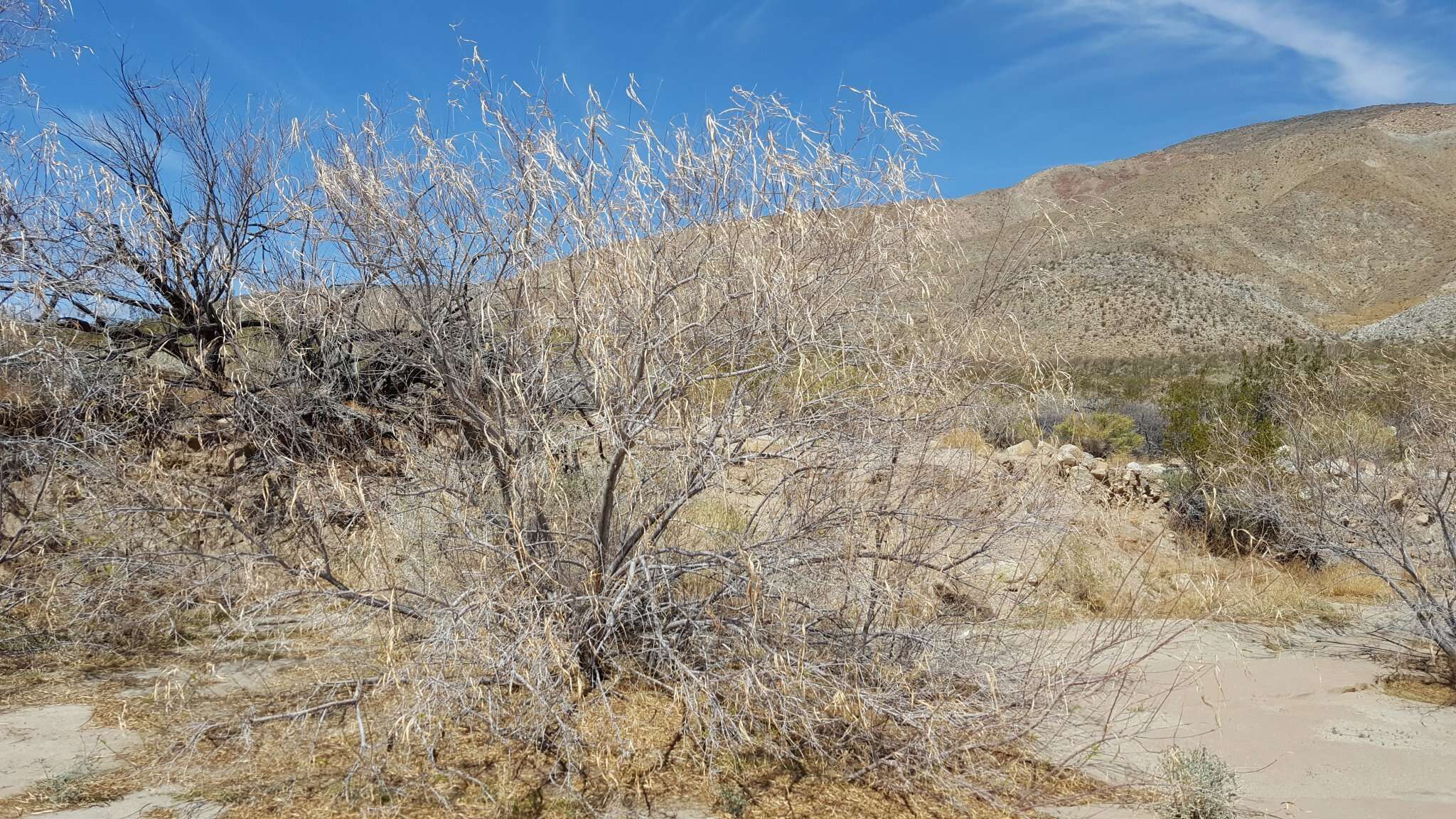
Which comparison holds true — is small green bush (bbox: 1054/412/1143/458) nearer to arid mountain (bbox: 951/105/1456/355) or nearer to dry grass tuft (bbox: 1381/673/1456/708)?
dry grass tuft (bbox: 1381/673/1456/708)

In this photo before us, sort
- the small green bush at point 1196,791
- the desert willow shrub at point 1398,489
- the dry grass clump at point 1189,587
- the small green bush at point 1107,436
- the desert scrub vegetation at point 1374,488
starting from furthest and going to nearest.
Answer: the small green bush at point 1107,436 < the dry grass clump at point 1189,587 < the desert scrub vegetation at point 1374,488 < the desert willow shrub at point 1398,489 < the small green bush at point 1196,791

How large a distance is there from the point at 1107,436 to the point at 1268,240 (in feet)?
204

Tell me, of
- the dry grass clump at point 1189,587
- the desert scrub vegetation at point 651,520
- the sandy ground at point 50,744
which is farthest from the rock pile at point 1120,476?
the sandy ground at point 50,744

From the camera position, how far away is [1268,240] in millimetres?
69438

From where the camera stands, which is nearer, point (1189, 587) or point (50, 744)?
point (50, 744)

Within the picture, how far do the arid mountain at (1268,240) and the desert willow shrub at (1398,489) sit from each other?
20.3 metres

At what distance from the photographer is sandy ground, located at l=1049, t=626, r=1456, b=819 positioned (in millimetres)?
5160

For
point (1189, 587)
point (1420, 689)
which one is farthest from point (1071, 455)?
point (1420, 689)

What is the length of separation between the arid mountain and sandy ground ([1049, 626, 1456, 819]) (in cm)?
2283

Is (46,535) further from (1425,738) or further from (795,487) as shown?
(1425,738)

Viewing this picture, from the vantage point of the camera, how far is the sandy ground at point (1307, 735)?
516 cm

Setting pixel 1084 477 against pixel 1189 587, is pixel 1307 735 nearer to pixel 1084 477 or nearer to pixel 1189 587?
pixel 1189 587

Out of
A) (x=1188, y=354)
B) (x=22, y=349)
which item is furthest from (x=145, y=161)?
(x=1188, y=354)

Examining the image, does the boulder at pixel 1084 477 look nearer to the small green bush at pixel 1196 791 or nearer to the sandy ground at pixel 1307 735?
the sandy ground at pixel 1307 735
